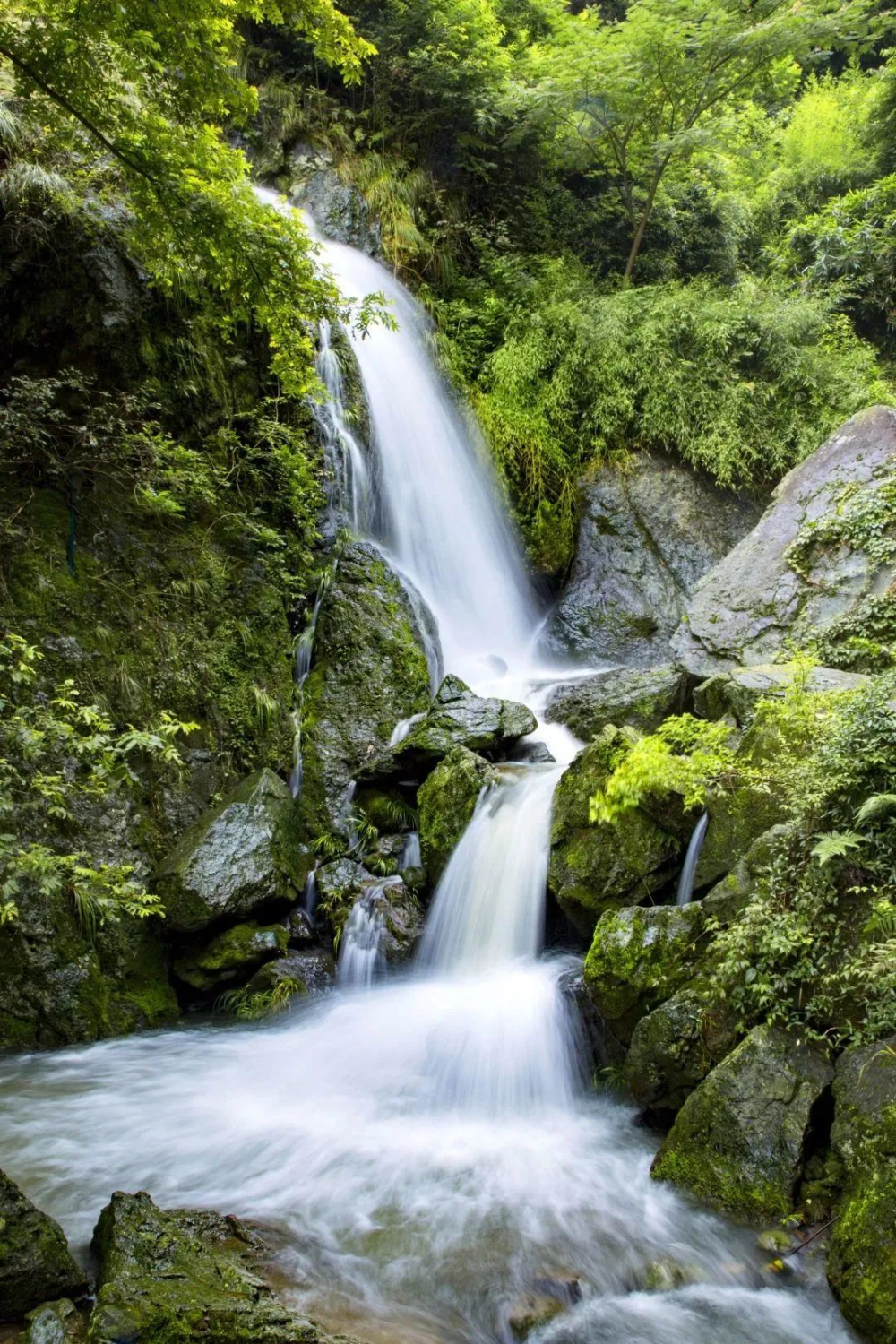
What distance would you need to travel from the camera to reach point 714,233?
1536 centimetres

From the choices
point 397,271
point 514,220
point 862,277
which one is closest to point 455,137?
point 514,220

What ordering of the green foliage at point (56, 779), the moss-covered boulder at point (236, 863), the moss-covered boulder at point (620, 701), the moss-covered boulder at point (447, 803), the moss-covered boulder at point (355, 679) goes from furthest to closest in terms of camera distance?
the moss-covered boulder at point (355, 679), the moss-covered boulder at point (620, 701), the moss-covered boulder at point (447, 803), the moss-covered boulder at point (236, 863), the green foliage at point (56, 779)

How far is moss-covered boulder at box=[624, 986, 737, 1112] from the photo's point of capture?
12.7 ft

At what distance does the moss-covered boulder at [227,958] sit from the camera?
5.94 meters

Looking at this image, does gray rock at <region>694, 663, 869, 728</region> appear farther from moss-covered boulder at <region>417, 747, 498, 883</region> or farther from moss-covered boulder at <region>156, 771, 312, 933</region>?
moss-covered boulder at <region>156, 771, 312, 933</region>

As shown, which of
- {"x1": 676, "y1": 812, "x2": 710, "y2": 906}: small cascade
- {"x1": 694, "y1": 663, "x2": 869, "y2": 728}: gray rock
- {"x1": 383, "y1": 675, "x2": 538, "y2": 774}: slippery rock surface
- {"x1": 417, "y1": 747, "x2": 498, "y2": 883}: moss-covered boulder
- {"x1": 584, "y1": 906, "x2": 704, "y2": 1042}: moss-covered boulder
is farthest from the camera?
{"x1": 383, "y1": 675, "x2": 538, "y2": 774}: slippery rock surface

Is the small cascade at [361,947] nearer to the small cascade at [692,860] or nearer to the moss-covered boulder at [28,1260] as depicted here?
the small cascade at [692,860]

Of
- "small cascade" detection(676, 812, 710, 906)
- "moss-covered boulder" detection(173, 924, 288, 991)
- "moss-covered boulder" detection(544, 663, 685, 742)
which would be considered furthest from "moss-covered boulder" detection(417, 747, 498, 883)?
"small cascade" detection(676, 812, 710, 906)

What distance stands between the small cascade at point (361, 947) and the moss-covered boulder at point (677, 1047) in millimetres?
2666

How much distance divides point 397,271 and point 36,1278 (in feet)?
46.1

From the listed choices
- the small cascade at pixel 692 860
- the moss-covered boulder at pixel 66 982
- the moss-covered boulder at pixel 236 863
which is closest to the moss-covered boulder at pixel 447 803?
the moss-covered boulder at pixel 236 863

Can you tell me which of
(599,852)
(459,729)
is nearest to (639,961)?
(599,852)

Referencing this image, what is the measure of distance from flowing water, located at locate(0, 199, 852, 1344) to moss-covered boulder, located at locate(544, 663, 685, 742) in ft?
3.39

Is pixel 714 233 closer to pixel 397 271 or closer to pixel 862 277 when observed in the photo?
pixel 862 277
